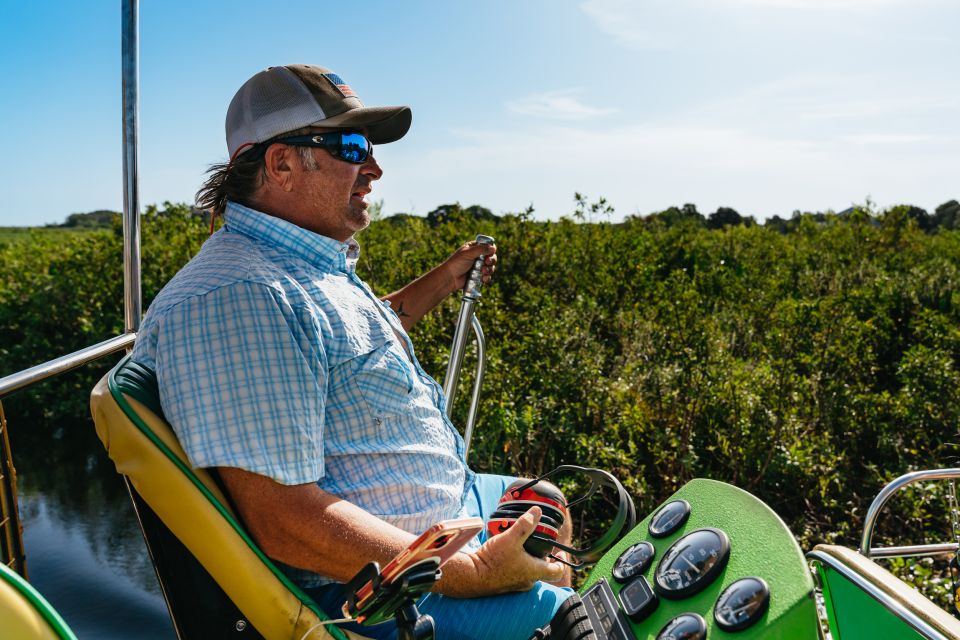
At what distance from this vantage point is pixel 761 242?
959 centimetres

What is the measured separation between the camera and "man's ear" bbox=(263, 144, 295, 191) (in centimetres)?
201

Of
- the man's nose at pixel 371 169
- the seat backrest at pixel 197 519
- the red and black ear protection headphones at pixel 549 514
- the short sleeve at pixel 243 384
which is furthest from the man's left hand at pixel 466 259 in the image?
the seat backrest at pixel 197 519

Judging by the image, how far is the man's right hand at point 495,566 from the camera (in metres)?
1.63

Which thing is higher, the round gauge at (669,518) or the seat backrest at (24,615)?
the seat backrest at (24,615)

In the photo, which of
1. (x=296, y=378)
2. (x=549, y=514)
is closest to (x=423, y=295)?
(x=549, y=514)

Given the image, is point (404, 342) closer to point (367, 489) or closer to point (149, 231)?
point (367, 489)

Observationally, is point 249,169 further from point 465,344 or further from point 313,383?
point 465,344

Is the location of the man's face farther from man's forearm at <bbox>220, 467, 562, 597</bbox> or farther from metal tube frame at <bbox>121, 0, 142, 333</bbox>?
man's forearm at <bbox>220, 467, 562, 597</bbox>

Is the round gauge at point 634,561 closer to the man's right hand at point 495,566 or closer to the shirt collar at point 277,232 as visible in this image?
the man's right hand at point 495,566

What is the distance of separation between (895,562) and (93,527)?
16.7 feet

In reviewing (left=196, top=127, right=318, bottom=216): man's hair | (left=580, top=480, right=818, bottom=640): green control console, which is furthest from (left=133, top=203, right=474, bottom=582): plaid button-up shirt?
(left=580, top=480, right=818, bottom=640): green control console

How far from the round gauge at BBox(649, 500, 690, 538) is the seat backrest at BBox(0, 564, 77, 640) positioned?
1.15 m

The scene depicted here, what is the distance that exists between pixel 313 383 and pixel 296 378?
0.13 feet

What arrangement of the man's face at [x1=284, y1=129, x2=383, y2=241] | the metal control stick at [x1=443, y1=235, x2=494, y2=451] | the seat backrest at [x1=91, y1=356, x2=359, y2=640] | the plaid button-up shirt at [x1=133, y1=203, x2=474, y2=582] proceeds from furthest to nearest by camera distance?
the metal control stick at [x1=443, y1=235, x2=494, y2=451] < the man's face at [x1=284, y1=129, x2=383, y2=241] < the plaid button-up shirt at [x1=133, y1=203, x2=474, y2=582] < the seat backrest at [x1=91, y1=356, x2=359, y2=640]
